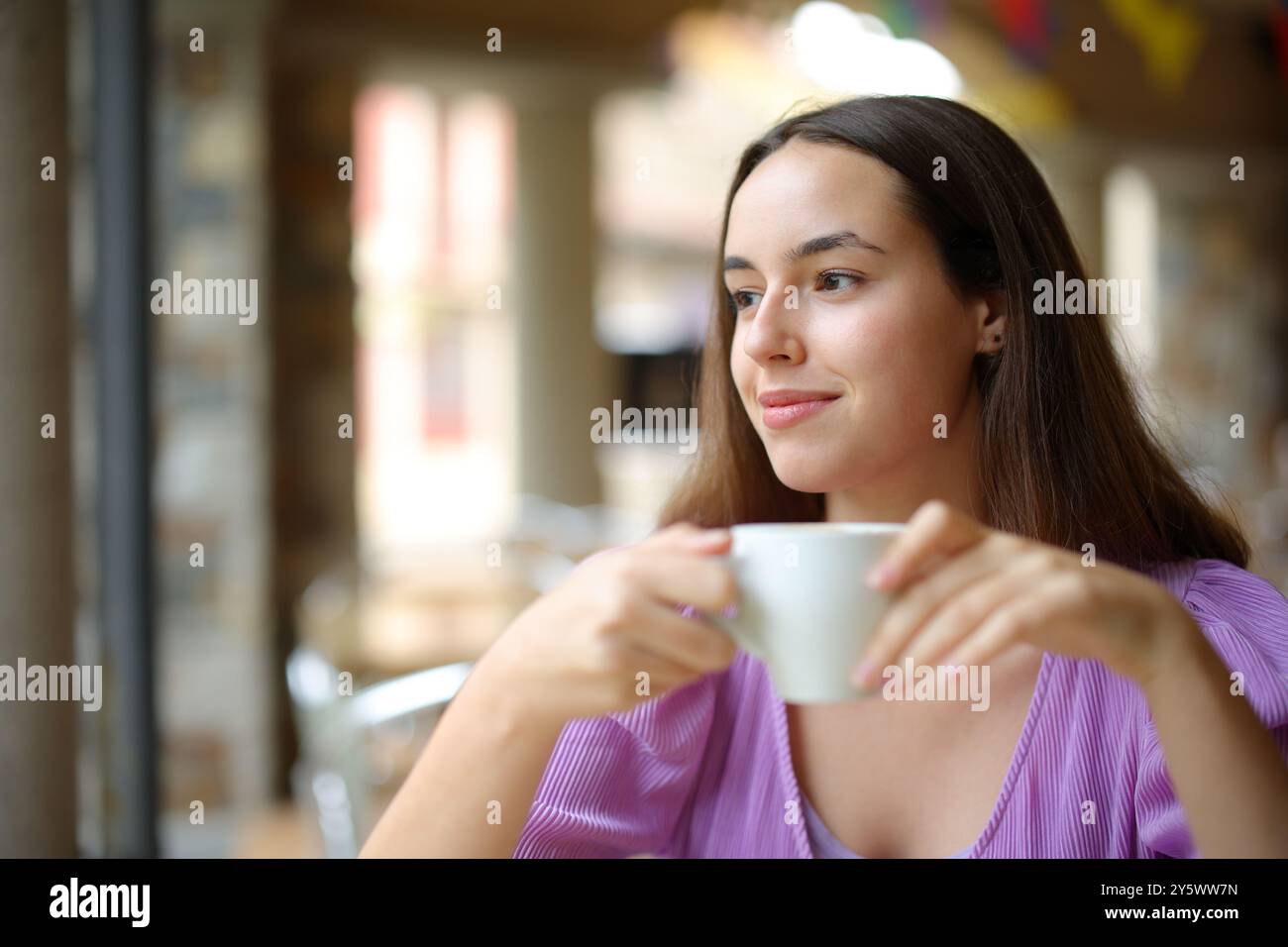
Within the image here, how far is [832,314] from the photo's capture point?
2.18 feet

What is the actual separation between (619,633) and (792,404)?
210 millimetres

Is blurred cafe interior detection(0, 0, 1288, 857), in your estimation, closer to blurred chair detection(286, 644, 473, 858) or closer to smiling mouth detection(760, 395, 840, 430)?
blurred chair detection(286, 644, 473, 858)

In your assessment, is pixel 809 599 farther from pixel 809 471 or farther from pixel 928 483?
pixel 928 483

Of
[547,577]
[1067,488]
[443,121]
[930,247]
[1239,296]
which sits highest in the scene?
[443,121]

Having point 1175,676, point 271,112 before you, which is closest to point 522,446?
point 271,112

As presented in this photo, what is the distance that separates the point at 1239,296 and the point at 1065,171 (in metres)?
1.12

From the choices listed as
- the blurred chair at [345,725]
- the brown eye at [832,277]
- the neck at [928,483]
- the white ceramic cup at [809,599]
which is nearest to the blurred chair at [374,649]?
the blurred chair at [345,725]

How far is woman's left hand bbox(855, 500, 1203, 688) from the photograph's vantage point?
A: 451 mm

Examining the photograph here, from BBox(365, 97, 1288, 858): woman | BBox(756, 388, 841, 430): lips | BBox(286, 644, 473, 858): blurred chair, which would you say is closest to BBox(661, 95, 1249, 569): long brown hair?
Answer: BBox(365, 97, 1288, 858): woman

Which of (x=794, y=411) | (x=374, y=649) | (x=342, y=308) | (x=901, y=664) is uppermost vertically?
(x=342, y=308)

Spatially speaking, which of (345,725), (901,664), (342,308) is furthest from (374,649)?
(901,664)

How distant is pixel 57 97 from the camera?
2.17 ft

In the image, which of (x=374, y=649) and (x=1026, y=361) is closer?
(x=1026, y=361)
